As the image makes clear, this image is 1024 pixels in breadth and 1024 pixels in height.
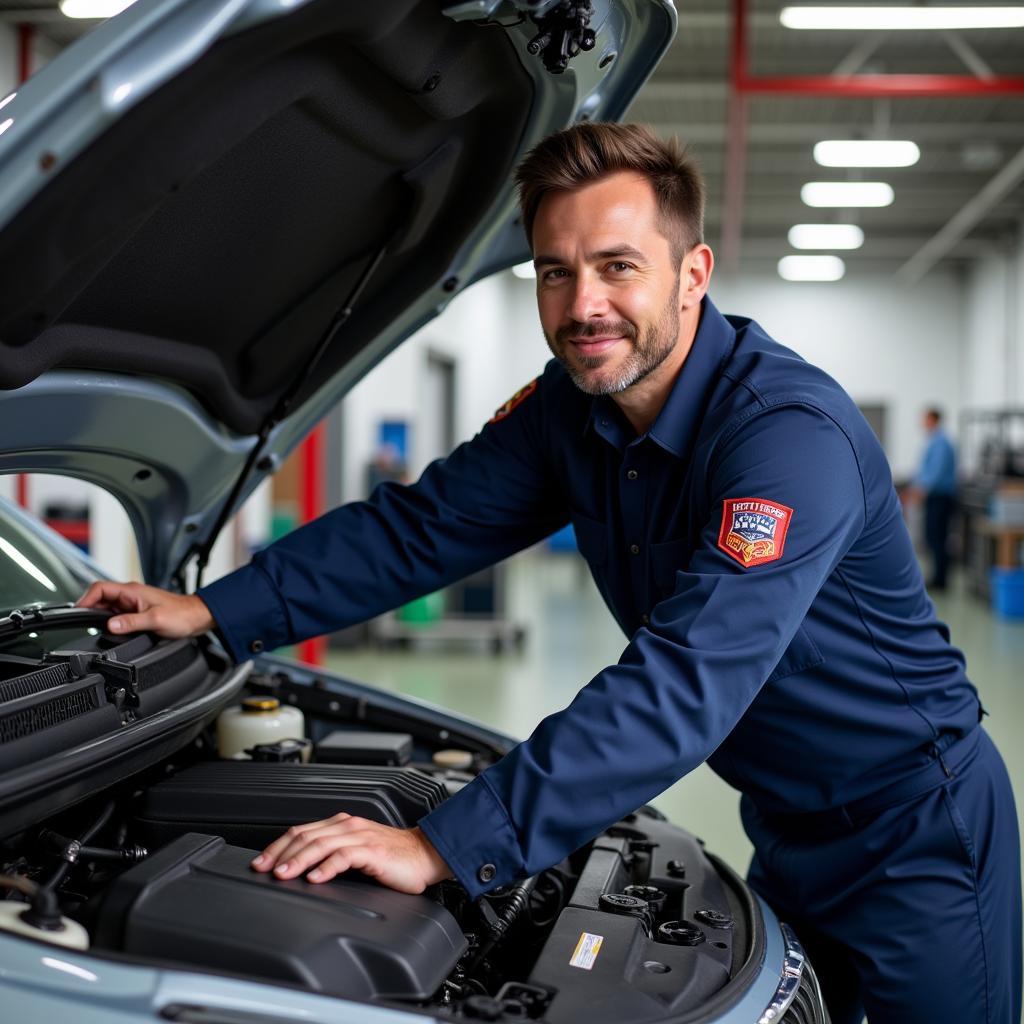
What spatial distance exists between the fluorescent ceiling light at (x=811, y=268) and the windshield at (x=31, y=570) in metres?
13.2

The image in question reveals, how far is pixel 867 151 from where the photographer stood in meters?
8.23

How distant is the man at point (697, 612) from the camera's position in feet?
3.82

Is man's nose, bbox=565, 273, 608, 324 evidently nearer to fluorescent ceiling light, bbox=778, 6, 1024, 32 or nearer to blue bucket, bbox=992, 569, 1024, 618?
fluorescent ceiling light, bbox=778, 6, 1024, 32

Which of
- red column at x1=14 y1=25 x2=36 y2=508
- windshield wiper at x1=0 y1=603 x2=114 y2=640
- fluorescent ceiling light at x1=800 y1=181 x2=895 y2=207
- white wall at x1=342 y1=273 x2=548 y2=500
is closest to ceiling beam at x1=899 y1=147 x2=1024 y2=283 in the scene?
fluorescent ceiling light at x1=800 y1=181 x2=895 y2=207

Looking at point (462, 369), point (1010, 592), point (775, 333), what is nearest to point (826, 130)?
point (1010, 592)

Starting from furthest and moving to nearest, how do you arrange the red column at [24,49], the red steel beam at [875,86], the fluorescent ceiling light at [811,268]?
the fluorescent ceiling light at [811,268], the red steel beam at [875,86], the red column at [24,49]

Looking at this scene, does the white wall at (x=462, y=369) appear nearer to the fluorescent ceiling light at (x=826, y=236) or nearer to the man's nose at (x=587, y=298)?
the man's nose at (x=587, y=298)

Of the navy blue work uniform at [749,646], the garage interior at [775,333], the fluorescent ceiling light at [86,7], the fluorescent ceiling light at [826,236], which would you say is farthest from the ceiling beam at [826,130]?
the navy blue work uniform at [749,646]

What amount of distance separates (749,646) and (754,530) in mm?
129

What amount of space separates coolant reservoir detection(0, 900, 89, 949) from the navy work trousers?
967 millimetres

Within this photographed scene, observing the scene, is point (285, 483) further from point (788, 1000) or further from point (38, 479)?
point (788, 1000)

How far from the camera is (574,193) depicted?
4.58ft

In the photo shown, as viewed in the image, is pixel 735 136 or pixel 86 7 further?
pixel 735 136

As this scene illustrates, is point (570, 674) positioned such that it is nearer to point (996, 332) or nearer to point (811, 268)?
point (996, 332)
